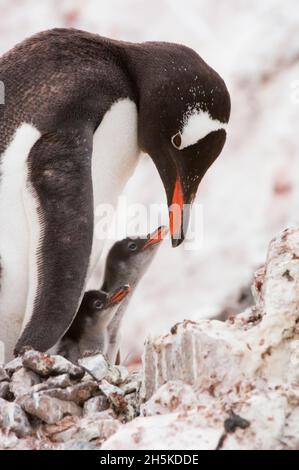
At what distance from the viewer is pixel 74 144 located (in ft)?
12.0

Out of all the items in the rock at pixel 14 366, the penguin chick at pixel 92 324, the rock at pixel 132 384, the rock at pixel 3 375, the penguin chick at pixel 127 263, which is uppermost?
the penguin chick at pixel 127 263

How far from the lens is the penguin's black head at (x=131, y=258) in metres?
4.51

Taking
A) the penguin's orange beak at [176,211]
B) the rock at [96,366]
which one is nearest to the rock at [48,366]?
the rock at [96,366]

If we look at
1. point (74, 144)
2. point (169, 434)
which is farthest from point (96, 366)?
point (74, 144)

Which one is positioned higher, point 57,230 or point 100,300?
point 57,230

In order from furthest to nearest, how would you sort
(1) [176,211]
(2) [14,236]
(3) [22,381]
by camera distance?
(1) [176,211], (2) [14,236], (3) [22,381]

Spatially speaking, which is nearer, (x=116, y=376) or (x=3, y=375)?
(x=3, y=375)

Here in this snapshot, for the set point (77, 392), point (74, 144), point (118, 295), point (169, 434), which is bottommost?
point (169, 434)

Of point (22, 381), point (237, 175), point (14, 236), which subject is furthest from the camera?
point (237, 175)

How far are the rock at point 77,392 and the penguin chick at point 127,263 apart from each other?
1352 millimetres

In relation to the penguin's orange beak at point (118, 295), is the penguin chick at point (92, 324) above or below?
below

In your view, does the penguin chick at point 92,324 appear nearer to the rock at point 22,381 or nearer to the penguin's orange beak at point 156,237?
the penguin's orange beak at point 156,237

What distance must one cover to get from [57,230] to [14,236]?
0.67 ft

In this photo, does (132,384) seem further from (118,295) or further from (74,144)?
(118,295)
